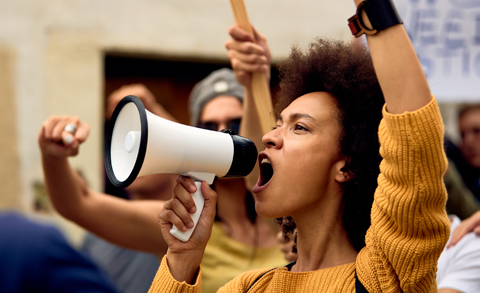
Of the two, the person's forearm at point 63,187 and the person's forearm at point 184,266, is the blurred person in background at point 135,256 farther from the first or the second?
the person's forearm at point 184,266

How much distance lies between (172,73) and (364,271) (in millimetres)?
4169

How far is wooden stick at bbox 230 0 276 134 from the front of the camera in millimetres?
2197

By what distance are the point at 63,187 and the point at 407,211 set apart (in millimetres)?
1614

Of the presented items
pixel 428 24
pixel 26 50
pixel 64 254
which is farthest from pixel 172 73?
pixel 64 254

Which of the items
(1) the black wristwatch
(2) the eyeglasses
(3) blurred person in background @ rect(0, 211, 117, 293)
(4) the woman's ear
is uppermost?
(1) the black wristwatch

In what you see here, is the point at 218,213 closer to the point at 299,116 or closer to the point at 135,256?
the point at 135,256

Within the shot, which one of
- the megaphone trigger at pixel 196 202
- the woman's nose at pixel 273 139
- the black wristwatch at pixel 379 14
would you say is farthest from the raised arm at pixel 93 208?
the black wristwatch at pixel 379 14

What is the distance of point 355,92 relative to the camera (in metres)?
1.78

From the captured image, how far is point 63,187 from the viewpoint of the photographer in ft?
8.06

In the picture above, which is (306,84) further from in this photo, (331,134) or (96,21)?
(96,21)

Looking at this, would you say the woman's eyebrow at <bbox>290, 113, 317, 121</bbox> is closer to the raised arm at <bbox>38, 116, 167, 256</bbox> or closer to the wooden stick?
the wooden stick

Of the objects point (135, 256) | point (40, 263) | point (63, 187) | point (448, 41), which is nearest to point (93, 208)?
point (63, 187)

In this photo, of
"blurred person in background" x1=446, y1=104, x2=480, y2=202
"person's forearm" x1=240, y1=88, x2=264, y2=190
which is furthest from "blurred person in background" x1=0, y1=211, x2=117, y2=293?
"blurred person in background" x1=446, y1=104, x2=480, y2=202

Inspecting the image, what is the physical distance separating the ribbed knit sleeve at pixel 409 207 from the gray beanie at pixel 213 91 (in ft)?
5.64
